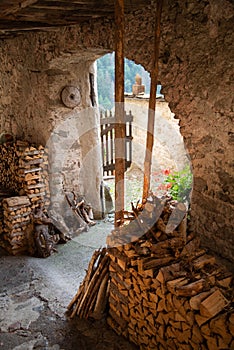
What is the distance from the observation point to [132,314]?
3.45 meters

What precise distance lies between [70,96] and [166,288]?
3987 millimetres

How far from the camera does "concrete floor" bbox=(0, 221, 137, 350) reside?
3635 millimetres

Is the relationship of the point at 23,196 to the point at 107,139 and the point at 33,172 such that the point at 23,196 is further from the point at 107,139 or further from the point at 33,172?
the point at 107,139

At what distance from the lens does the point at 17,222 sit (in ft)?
18.2

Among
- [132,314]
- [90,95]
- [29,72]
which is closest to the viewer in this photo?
[132,314]

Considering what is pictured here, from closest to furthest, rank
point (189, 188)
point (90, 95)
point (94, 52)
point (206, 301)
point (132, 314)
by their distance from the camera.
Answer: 1. point (206, 301)
2. point (132, 314)
3. point (189, 188)
4. point (94, 52)
5. point (90, 95)

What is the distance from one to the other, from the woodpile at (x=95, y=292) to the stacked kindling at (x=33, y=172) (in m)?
2.10

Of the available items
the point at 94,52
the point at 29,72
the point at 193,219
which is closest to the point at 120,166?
the point at 193,219

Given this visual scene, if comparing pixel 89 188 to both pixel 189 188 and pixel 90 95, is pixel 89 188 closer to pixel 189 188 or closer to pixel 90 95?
pixel 90 95

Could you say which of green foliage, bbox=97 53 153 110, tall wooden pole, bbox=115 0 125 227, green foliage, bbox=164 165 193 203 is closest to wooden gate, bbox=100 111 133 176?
green foliage, bbox=164 165 193 203

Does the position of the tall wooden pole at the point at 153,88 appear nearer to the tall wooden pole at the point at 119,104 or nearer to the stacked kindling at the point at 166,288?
the tall wooden pole at the point at 119,104

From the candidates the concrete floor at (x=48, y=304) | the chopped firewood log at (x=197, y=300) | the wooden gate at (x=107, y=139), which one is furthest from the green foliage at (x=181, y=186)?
the wooden gate at (x=107, y=139)

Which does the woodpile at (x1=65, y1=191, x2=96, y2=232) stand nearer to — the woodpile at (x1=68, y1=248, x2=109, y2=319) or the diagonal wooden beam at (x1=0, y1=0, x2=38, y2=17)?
the woodpile at (x1=68, y1=248, x2=109, y2=319)

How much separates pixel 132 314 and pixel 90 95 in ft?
13.6
